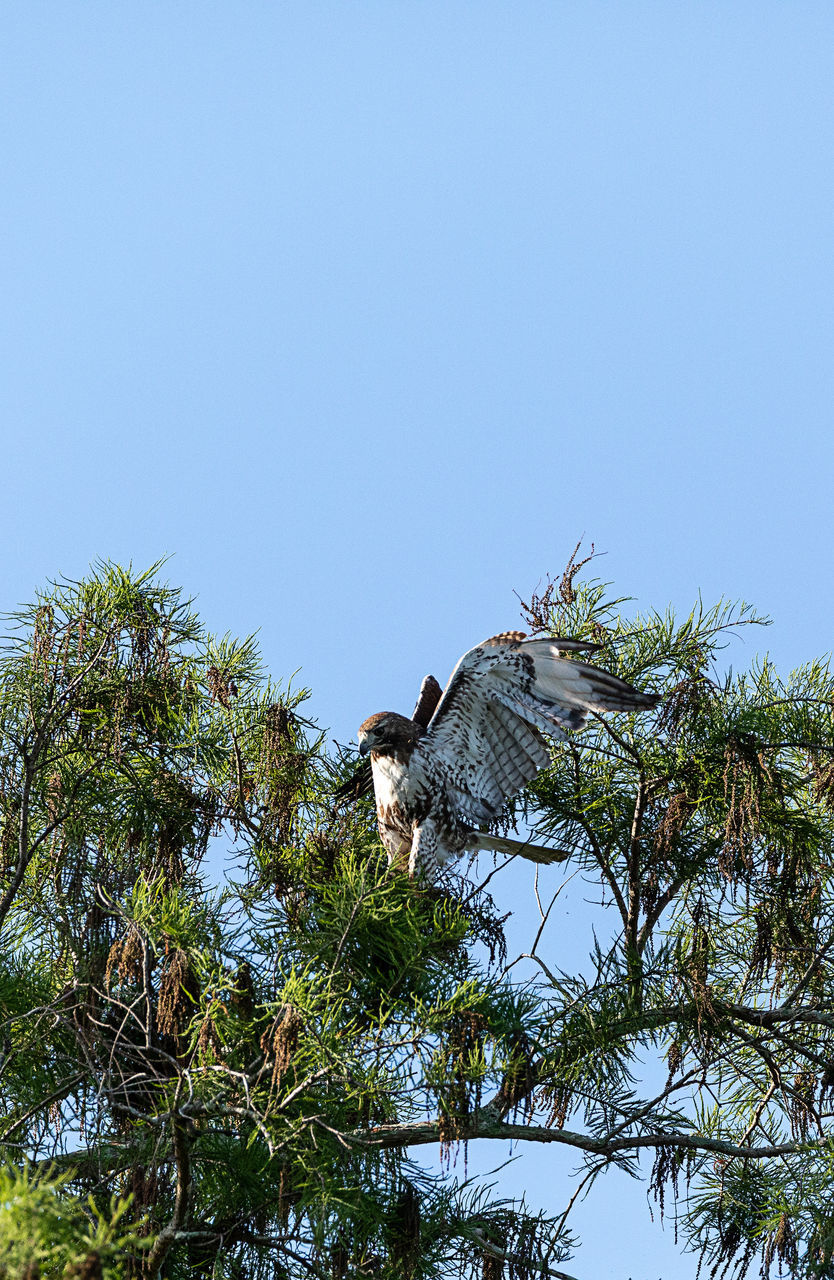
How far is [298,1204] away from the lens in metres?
3.88

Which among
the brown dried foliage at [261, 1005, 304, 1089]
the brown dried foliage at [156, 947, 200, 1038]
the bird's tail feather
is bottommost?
the brown dried foliage at [261, 1005, 304, 1089]

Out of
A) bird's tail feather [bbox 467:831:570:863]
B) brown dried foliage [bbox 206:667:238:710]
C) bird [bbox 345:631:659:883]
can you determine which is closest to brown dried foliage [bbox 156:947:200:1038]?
brown dried foliage [bbox 206:667:238:710]

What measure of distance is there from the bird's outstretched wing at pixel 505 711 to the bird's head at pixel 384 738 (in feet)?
0.18

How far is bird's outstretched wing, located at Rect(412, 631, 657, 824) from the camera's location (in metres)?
5.41

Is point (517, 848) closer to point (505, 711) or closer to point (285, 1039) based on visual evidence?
point (505, 711)

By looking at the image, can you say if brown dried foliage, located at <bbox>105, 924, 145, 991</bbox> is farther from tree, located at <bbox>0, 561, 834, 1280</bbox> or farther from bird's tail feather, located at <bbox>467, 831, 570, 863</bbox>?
bird's tail feather, located at <bbox>467, 831, 570, 863</bbox>

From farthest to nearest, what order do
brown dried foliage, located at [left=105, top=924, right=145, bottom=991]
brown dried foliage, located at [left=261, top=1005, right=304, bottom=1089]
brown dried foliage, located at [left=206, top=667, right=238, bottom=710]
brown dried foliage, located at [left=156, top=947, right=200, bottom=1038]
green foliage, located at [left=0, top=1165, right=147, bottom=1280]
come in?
brown dried foliage, located at [left=206, top=667, right=238, bottom=710] < brown dried foliage, located at [left=105, top=924, right=145, bottom=991] < brown dried foliage, located at [left=156, top=947, right=200, bottom=1038] < brown dried foliage, located at [left=261, top=1005, right=304, bottom=1089] < green foliage, located at [left=0, top=1165, right=147, bottom=1280]

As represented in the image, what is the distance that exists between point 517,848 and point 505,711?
58 centimetres

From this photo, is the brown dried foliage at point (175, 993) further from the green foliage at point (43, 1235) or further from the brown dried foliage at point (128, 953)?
the green foliage at point (43, 1235)

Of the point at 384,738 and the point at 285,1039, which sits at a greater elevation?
the point at 384,738

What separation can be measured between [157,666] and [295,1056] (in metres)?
2.15

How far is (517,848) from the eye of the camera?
18.4 ft

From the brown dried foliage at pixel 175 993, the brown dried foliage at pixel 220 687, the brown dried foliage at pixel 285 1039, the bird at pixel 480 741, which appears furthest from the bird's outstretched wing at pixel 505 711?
the brown dried foliage at pixel 285 1039

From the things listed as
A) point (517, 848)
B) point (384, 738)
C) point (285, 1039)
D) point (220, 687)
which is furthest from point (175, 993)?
point (517, 848)
